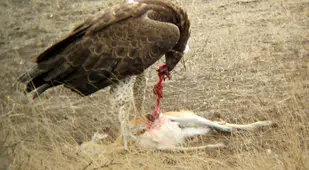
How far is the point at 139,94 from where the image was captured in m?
4.86

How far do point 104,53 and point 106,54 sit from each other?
17 mm

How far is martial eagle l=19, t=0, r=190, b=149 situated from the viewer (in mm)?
4367

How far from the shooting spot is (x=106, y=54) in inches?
173

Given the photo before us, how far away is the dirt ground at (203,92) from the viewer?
3863 mm

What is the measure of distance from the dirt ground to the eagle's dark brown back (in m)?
0.33

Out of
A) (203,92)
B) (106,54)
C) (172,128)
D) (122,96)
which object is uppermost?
(106,54)

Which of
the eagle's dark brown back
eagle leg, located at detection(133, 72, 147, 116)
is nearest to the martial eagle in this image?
the eagle's dark brown back

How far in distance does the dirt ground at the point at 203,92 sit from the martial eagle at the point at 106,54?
32cm

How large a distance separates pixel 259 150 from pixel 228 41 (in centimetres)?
231

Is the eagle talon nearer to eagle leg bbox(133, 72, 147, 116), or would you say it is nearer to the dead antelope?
eagle leg bbox(133, 72, 147, 116)

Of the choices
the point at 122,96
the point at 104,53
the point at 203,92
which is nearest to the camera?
the point at 104,53

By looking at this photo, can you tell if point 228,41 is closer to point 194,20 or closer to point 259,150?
point 194,20

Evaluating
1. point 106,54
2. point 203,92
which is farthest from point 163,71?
point 203,92

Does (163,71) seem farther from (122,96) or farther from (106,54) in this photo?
(106,54)
